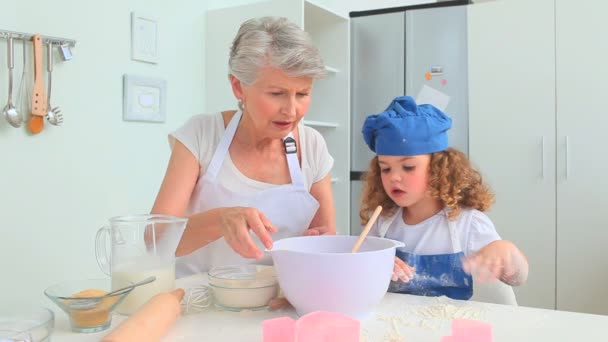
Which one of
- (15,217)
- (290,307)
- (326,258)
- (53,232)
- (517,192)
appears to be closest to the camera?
(326,258)

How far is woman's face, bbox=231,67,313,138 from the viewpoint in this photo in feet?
3.90

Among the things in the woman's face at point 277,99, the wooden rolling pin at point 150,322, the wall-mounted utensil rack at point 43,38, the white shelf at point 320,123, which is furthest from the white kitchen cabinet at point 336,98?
the wooden rolling pin at point 150,322

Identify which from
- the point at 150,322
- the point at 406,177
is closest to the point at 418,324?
the point at 150,322

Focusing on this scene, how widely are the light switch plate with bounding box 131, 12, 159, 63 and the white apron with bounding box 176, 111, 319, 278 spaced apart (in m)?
0.88

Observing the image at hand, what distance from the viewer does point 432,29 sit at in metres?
2.82

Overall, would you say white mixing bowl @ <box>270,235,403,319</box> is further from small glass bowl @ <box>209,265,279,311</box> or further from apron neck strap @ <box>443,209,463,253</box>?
apron neck strap @ <box>443,209,463,253</box>

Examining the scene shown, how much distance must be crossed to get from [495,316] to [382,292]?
194 mm

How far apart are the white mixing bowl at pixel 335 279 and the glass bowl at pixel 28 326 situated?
326 mm

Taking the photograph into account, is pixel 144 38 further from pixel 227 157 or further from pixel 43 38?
pixel 227 157

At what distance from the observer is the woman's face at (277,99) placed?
46.8 inches

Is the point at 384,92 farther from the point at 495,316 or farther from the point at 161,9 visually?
the point at 495,316

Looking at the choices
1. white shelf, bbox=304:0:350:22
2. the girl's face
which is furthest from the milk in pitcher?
white shelf, bbox=304:0:350:22

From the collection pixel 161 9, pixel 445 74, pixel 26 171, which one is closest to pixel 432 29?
pixel 445 74

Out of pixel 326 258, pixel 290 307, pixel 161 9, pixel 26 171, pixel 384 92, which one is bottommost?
pixel 290 307
